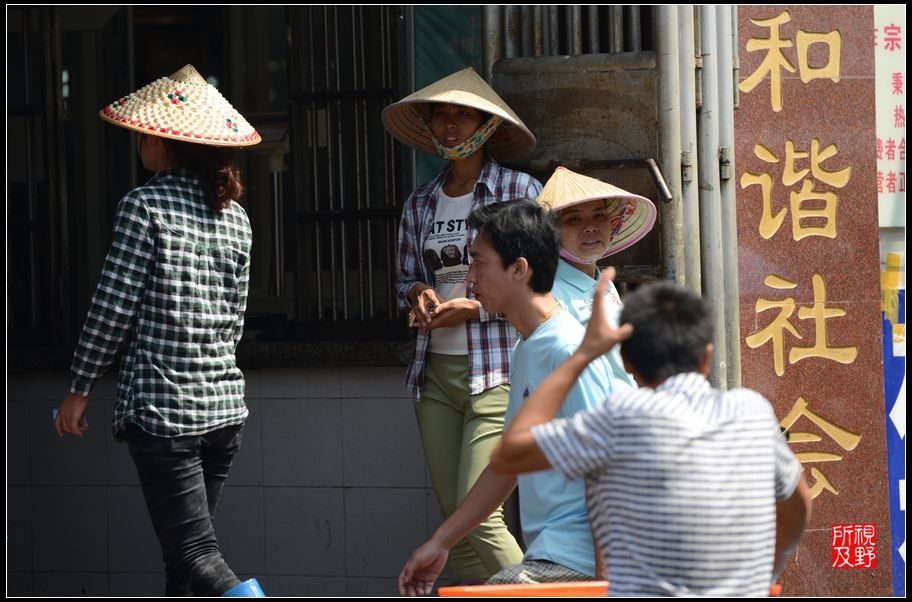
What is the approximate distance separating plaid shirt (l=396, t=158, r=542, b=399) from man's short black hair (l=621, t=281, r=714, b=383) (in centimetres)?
194

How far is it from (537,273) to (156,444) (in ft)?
4.39

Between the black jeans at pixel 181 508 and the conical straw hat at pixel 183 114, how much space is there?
3.13ft

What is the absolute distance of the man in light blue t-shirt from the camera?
3186 mm

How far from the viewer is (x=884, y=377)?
5.97m

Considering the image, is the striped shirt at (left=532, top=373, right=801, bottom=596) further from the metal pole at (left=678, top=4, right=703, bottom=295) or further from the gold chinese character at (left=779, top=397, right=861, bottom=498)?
the gold chinese character at (left=779, top=397, right=861, bottom=498)

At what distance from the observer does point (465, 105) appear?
440cm

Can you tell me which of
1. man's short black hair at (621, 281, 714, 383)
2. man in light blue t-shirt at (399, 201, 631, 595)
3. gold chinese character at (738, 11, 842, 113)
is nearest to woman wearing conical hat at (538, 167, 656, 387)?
man in light blue t-shirt at (399, 201, 631, 595)

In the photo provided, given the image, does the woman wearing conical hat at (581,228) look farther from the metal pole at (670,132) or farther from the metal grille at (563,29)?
the metal grille at (563,29)

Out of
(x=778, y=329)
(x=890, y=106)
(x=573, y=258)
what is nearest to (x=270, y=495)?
(x=573, y=258)

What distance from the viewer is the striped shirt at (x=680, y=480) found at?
233 centimetres

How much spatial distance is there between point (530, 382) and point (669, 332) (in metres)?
0.92

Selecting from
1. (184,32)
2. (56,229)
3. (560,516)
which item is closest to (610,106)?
(560,516)

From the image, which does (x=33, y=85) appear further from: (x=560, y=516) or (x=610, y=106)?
(x=560, y=516)

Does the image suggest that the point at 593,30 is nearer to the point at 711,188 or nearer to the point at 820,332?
the point at 711,188
